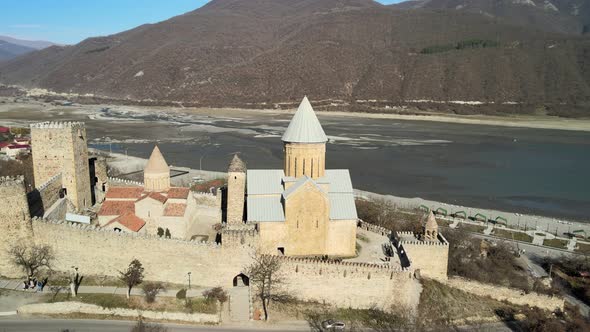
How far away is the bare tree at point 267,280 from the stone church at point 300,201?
197 cm

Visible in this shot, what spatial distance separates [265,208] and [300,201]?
5.05 feet

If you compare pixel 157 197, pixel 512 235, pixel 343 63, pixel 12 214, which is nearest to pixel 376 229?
pixel 157 197

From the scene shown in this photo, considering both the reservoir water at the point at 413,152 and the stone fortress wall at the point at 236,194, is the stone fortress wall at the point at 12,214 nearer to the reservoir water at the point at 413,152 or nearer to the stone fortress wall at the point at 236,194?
the stone fortress wall at the point at 236,194

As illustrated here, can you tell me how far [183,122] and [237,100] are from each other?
27.9 meters

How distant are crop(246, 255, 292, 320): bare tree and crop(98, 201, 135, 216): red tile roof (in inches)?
286

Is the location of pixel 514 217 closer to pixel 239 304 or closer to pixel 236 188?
pixel 236 188

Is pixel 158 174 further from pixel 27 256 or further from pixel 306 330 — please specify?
pixel 306 330

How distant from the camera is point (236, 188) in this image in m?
19.6

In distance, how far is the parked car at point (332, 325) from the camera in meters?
15.4

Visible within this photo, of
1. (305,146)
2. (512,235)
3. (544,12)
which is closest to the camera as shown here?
(305,146)

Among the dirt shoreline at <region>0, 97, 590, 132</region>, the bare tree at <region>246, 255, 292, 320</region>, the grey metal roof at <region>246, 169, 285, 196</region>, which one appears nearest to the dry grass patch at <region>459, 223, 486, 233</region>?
the grey metal roof at <region>246, 169, 285, 196</region>

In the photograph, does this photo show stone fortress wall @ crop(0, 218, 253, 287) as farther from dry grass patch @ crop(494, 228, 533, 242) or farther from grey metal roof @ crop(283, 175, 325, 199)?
dry grass patch @ crop(494, 228, 533, 242)

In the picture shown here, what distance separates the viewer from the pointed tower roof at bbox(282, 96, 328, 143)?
19641 mm

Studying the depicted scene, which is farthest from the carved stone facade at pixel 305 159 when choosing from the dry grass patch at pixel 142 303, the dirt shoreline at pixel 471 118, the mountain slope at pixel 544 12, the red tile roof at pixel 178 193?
the mountain slope at pixel 544 12
